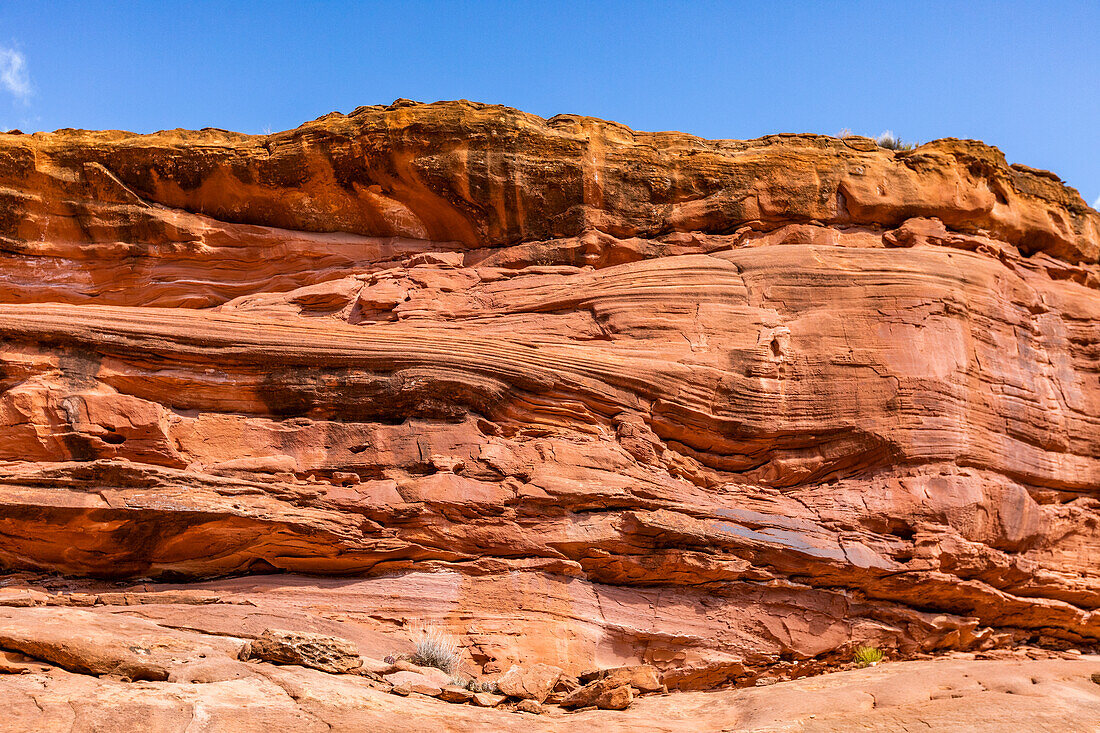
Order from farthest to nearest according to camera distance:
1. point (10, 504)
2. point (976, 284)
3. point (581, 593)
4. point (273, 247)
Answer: point (273, 247) < point (976, 284) < point (581, 593) < point (10, 504)

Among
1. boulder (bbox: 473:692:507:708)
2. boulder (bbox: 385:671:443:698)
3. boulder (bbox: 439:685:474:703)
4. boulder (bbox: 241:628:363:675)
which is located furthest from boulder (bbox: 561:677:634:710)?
boulder (bbox: 241:628:363:675)

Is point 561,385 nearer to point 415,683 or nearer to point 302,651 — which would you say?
point 415,683

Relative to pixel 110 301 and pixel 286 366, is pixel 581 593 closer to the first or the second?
pixel 286 366

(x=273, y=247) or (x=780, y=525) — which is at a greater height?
(x=273, y=247)

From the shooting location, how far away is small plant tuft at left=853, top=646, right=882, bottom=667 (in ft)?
36.7

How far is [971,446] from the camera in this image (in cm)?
1215

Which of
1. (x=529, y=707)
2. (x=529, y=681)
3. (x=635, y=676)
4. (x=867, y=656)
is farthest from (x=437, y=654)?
(x=867, y=656)

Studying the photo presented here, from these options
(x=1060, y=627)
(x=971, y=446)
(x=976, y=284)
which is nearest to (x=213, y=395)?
(x=971, y=446)

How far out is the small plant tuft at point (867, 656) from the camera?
11.2 m

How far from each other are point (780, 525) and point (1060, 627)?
439 centimetres

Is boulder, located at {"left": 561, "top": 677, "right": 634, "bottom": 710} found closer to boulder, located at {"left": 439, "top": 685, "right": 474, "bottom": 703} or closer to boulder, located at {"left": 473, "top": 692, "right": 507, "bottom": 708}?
boulder, located at {"left": 473, "top": 692, "right": 507, "bottom": 708}

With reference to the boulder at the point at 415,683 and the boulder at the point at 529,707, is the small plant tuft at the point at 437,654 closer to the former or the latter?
the boulder at the point at 415,683

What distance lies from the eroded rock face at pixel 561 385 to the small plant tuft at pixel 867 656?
0.53 ft

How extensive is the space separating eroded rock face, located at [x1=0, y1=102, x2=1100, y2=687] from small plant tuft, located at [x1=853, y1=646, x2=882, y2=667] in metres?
0.16
